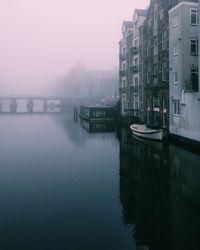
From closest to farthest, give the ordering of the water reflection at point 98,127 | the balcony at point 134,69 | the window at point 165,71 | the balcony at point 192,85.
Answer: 1. the balcony at point 192,85
2. the window at point 165,71
3. the water reflection at point 98,127
4. the balcony at point 134,69

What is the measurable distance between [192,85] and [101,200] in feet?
67.1

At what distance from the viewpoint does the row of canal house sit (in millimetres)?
31975

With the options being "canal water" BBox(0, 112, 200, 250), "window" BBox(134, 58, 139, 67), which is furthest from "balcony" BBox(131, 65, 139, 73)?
"canal water" BBox(0, 112, 200, 250)

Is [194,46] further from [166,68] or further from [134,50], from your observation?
[134,50]

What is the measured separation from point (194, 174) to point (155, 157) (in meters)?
6.18

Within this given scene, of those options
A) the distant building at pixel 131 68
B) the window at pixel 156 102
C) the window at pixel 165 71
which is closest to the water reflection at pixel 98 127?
the distant building at pixel 131 68

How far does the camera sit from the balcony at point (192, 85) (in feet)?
103

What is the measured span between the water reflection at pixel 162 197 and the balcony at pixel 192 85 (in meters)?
7.14

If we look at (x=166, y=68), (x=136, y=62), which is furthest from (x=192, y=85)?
(x=136, y=62)

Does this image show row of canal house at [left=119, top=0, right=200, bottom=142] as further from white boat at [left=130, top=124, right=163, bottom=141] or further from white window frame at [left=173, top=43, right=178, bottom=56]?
white boat at [left=130, top=124, right=163, bottom=141]

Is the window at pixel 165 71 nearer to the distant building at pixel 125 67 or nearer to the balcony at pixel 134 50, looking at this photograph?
the balcony at pixel 134 50

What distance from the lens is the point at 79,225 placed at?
504 inches

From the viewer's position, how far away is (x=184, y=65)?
32562 mm

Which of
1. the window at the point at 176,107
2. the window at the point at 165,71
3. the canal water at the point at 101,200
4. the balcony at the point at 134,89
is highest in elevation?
the window at the point at 165,71
